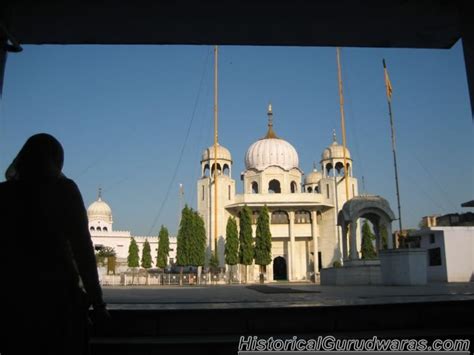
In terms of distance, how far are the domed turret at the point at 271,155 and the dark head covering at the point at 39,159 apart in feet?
124

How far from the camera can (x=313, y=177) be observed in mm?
45656

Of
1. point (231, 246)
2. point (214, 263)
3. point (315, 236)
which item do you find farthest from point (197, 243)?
point (315, 236)

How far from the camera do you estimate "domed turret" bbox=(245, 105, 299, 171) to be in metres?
40.5

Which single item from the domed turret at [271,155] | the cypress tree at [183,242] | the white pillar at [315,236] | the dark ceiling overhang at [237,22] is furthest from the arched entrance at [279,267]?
the dark ceiling overhang at [237,22]

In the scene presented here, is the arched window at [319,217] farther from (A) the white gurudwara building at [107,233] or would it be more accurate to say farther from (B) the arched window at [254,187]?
(A) the white gurudwara building at [107,233]

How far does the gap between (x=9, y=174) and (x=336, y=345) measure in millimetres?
2256

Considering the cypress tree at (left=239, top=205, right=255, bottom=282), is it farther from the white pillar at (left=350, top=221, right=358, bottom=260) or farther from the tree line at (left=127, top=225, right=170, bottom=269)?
the white pillar at (left=350, top=221, right=358, bottom=260)

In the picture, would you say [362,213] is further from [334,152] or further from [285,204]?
[334,152]

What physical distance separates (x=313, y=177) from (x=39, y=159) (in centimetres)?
4462

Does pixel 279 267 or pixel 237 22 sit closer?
pixel 237 22

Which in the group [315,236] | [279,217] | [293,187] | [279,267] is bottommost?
[279,267]

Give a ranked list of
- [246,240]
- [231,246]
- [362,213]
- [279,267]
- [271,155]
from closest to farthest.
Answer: [362,213] → [246,240] → [231,246] → [279,267] → [271,155]

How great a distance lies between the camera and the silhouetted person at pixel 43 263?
1.74 metres

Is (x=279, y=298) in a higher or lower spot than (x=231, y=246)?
lower
